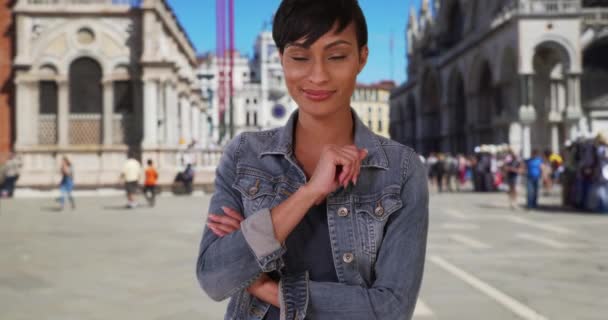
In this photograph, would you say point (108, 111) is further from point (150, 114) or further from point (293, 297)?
point (293, 297)

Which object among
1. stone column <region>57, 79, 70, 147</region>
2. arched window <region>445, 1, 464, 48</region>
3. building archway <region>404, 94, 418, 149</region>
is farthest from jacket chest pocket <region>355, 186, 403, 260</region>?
building archway <region>404, 94, 418, 149</region>

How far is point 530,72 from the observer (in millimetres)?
31422

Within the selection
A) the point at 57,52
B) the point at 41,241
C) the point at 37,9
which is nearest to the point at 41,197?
the point at 57,52

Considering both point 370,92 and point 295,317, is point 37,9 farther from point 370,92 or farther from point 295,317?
point 370,92

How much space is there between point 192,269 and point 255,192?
6207 millimetres

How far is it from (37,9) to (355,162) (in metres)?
27.2

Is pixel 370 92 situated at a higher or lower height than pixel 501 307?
higher

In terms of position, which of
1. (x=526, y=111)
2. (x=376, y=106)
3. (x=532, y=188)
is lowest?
(x=532, y=188)

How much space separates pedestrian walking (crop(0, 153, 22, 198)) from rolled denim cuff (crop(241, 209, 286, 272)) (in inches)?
910

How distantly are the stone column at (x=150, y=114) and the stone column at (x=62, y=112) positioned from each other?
335 cm

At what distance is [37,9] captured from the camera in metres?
25.5

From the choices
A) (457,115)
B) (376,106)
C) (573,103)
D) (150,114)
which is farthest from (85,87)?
(376,106)

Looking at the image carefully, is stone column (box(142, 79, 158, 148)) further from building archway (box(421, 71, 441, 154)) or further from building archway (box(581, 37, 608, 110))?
building archway (box(421, 71, 441, 154))

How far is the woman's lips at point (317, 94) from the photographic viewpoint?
5.77ft
